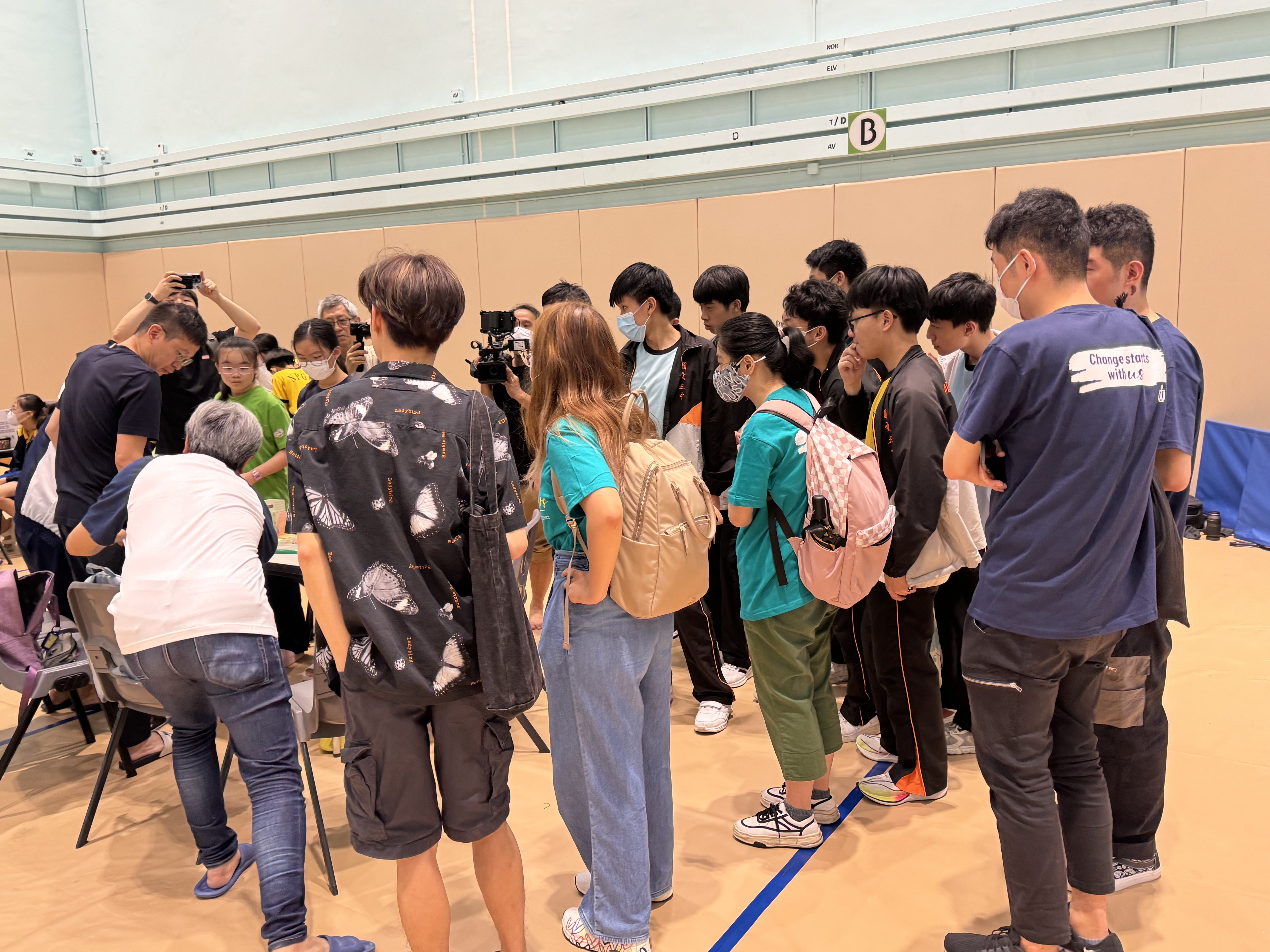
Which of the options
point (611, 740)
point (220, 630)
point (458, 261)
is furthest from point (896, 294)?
point (458, 261)

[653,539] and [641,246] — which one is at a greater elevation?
[641,246]

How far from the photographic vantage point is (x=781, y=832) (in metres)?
2.49

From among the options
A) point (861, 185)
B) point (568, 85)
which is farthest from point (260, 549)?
point (568, 85)

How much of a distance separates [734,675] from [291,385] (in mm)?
3166

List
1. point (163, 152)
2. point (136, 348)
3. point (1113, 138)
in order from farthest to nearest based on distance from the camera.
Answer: point (163, 152)
point (1113, 138)
point (136, 348)

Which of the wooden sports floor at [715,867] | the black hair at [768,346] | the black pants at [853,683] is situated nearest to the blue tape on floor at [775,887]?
the wooden sports floor at [715,867]

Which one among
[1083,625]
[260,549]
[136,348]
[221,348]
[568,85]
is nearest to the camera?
[1083,625]

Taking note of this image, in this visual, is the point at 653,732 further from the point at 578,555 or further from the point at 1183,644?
the point at 1183,644

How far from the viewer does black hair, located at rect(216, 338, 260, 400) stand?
404 cm

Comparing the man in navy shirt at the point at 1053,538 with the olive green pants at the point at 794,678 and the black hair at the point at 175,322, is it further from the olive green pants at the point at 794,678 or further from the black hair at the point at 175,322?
the black hair at the point at 175,322

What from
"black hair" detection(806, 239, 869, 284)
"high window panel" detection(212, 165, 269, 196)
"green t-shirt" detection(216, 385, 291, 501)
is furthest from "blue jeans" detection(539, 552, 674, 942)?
"high window panel" detection(212, 165, 269, 196)

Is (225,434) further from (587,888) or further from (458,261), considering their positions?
(458,261)

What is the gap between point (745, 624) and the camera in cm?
A: 240

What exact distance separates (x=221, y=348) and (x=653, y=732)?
3.06 metres
